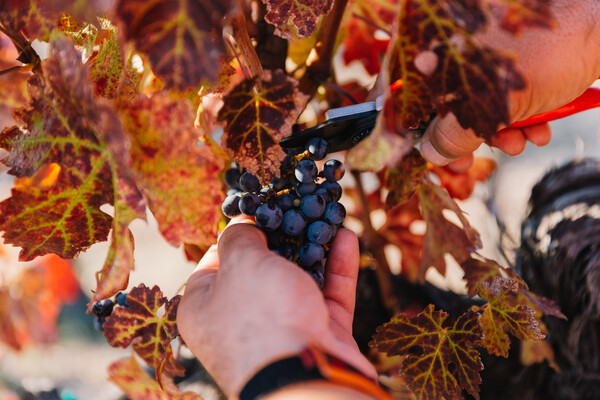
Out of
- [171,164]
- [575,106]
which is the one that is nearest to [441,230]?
[575,106]

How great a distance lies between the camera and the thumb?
540 mm

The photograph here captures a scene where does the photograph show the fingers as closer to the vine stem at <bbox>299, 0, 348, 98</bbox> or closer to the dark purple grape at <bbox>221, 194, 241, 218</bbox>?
the dark purple grape at <bbox>221, 194, 241, 218</bbox>

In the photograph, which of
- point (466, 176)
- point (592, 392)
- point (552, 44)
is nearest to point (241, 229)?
point (552, 44)

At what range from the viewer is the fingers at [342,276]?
1.82 feet

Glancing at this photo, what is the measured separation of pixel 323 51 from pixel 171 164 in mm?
328

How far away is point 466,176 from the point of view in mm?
985

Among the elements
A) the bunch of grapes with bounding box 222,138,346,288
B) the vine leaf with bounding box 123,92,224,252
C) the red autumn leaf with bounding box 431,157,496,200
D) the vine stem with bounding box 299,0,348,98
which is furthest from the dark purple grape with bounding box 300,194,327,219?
the red autumn leaf with bounding box 431,157,496,200

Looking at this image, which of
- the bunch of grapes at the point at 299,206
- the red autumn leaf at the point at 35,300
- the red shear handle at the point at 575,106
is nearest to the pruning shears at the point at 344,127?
the bunch of grapes at the point at 299,206

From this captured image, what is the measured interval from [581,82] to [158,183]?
511 millimetres

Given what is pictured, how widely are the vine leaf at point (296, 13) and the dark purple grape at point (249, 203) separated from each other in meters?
0.18

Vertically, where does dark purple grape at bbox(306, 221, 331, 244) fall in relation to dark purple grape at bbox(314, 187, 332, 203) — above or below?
below

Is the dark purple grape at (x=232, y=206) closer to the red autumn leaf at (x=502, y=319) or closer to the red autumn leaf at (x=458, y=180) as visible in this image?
the red autumn leaf at (x=502, y=319)

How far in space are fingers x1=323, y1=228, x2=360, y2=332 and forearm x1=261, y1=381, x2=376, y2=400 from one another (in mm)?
180

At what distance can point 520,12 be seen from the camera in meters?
0.33
